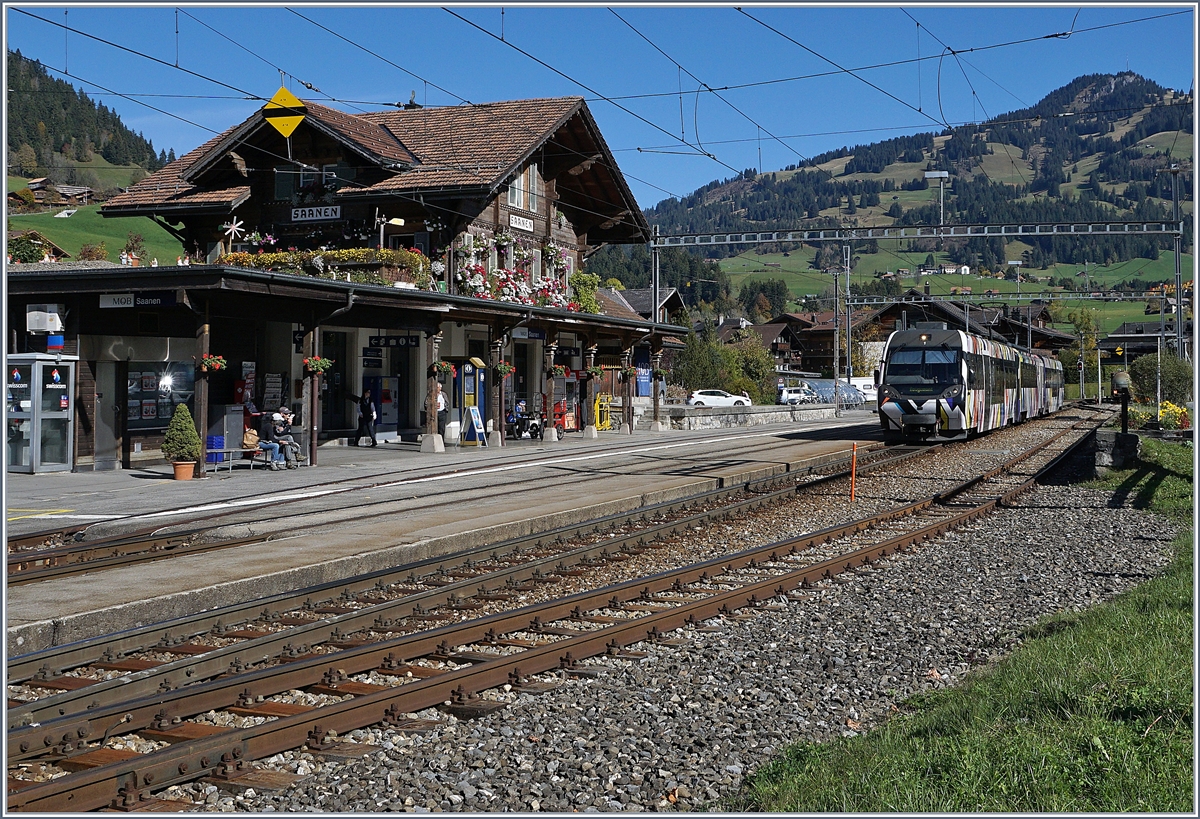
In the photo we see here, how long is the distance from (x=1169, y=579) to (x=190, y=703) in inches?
331

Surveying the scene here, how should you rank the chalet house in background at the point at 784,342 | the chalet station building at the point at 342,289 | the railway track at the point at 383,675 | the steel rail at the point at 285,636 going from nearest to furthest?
1. the railway track at the point at 383,675
2. the steel rail at the point at 285,636
3. the chalet station building at the point at 342,289
4. the chalet house in background at the point at 784,342

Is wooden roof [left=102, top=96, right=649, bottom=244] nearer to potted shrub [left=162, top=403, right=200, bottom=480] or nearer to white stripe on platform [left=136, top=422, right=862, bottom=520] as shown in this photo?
white stripe on platform [left=136, top=422, right=862, bottom=520]

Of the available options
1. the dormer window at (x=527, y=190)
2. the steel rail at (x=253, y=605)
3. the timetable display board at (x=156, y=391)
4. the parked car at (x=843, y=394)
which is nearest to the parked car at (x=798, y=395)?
the parked car at (x=843, y=394)

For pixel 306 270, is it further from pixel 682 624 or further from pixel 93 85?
pixel 682 624

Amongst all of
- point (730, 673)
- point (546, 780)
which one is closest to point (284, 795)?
point (546, 780)

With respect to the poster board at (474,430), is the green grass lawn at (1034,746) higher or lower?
lower

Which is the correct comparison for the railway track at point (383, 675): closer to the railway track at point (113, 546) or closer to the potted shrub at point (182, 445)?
the railway track at point (113, 546)

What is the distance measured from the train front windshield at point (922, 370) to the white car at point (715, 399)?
30.5 metres

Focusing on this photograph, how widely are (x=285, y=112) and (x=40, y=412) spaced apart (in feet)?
47.1

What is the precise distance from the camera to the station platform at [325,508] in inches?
367

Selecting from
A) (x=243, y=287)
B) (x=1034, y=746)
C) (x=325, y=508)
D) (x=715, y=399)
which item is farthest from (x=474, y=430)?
(x=715, y=399)

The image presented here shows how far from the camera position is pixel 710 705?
22.2ft

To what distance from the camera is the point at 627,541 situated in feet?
42.9

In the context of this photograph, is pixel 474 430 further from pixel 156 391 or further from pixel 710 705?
pixel 710 705
